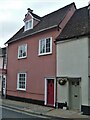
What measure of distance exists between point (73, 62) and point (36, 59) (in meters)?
4.89

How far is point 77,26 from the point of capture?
56.8ft

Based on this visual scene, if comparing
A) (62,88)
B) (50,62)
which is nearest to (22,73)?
(50,62)

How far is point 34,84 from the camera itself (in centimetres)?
1959

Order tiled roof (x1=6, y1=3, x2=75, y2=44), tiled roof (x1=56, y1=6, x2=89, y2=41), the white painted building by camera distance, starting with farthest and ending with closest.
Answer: tiled roof (x1=6, y1=3, x2=75, y2=44) < tiled roof (x1=56, y1=6, x2=89, y2=41) < the white painted building

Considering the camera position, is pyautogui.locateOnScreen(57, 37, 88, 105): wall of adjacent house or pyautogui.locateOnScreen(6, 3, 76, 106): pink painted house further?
pyautogui.locateOnScreen(6, 3, 76, 106): pink painted house

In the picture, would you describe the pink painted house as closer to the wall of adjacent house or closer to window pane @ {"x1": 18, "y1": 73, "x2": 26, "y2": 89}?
window pane @ {"x1": 18, "y1": 73, "x2": 26, "y2": 89}

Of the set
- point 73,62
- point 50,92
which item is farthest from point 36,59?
point 73,62

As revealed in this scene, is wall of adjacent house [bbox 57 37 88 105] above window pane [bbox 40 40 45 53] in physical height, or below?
below

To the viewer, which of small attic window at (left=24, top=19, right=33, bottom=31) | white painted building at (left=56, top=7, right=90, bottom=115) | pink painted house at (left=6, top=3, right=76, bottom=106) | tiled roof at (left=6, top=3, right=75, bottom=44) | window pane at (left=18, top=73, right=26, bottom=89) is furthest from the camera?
small attic window at (left=24, top=19, right=33, bottom=31)

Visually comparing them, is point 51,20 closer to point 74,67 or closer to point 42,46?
point 42,46

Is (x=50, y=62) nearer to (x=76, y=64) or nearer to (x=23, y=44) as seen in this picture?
(x=76, y=64)

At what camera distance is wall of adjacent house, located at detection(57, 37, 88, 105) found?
48.5 ft

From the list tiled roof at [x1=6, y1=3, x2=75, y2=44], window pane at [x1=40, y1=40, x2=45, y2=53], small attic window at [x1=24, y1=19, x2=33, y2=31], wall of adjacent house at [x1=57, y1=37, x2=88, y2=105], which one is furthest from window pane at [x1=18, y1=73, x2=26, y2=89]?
wall of adjacent house at [x1=57, y1=37, x2=88, y2=105]

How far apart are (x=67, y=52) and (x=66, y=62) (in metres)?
0.76
